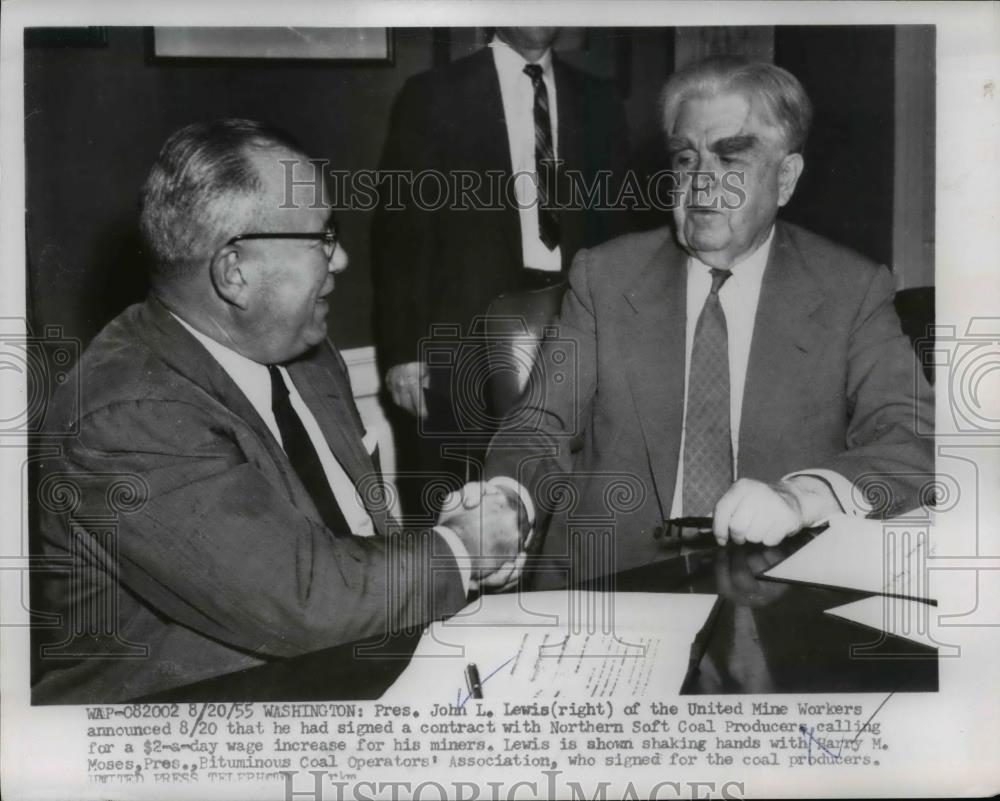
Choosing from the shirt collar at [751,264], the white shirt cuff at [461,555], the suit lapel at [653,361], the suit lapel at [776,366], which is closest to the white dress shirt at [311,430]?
the white shirt cuff at [461,555]

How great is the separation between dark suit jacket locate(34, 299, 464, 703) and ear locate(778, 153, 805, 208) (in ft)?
2.91

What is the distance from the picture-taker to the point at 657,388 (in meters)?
1.94

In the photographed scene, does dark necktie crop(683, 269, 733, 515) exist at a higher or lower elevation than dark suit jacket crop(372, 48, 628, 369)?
lower

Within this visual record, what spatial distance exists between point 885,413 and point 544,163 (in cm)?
80

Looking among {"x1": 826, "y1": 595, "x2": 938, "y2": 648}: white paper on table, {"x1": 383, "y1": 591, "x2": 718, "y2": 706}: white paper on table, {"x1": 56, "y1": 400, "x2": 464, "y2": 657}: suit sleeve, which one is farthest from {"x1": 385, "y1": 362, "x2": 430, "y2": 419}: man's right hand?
{"x1": 826, "y1": 595, "x2": 938, "y2": 648}: white paper on table

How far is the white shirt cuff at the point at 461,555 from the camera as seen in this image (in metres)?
1.91

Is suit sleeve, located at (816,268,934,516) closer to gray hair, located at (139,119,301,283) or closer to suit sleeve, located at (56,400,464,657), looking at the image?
suit sleeve, located at (56,400,464,657)

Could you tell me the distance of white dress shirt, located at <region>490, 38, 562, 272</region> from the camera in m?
1.92

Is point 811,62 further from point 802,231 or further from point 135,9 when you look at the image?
point 135,9

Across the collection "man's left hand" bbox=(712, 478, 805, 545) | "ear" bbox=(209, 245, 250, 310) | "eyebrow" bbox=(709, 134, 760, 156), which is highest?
"eyebrow" bbox=(709, 134, 760, 156)

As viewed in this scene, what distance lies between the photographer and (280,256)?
1.84 meters

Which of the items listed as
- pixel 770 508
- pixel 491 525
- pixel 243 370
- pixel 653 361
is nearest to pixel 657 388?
pixel 653 361

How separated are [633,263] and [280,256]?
0.65 meters

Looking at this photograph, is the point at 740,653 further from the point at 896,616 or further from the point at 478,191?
the point at 478,191
